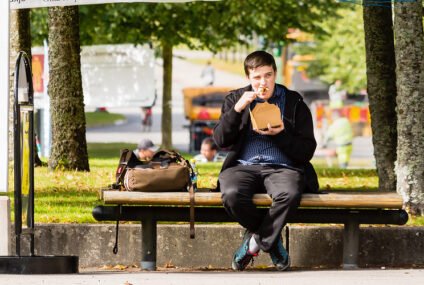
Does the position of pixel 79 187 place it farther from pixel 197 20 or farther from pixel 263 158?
pixel 197 20

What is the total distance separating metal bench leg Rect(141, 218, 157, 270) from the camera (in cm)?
993

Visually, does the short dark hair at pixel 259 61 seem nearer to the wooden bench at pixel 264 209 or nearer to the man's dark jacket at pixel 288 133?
the man's dark jacket at pixel 288 133

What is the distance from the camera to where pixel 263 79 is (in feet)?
32.2

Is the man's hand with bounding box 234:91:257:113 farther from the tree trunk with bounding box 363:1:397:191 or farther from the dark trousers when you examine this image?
the tree trunk with bounding box 363:1:397:191

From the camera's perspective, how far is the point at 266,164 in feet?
32.1

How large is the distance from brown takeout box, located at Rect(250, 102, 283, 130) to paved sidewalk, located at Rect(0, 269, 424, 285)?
3.34 ft

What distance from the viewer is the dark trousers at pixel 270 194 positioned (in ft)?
30.8

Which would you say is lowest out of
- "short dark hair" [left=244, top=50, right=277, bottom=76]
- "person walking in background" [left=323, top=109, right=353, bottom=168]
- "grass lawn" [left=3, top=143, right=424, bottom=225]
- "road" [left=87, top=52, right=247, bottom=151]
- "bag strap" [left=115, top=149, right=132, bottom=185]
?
"road" [left=87, top=52, right=247, bottom=151]

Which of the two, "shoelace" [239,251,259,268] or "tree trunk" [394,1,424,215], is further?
"tree trunk" [394,1,424,215]

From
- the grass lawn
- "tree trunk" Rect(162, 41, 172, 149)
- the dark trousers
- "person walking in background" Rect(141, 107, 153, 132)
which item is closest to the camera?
the dark trousers

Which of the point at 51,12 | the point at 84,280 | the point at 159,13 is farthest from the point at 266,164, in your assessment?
the point at 159,13

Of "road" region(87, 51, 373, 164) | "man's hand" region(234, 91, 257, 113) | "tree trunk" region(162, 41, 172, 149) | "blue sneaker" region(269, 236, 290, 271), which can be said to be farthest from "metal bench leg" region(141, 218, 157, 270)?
"tree trunk" region(162, 41, 172, 149)

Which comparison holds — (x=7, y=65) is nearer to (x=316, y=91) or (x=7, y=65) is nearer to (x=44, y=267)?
(x=44, y=267)

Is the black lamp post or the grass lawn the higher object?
the black lamp post
